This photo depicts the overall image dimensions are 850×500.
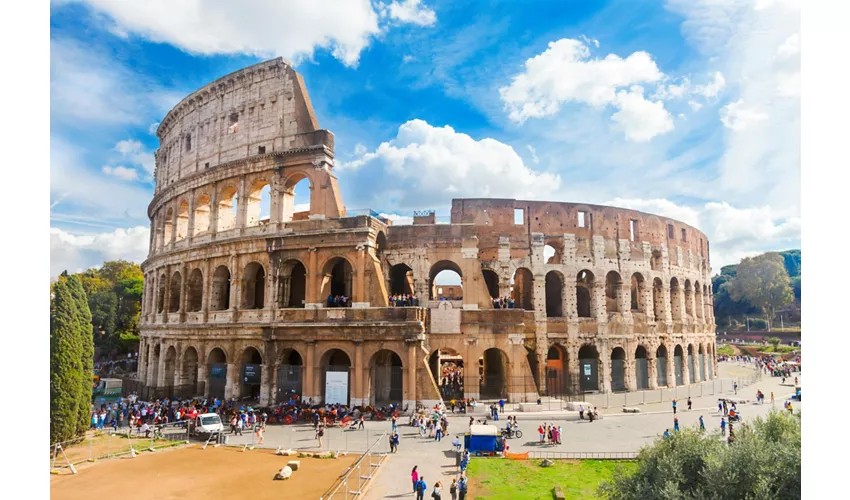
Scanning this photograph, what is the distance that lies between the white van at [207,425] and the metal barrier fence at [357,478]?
273 inches

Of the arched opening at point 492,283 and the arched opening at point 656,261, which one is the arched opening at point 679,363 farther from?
the arched opening at point 492,283

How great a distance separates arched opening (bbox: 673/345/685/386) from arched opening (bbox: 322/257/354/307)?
74.4 feet

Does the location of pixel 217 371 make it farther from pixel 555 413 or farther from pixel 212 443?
pixel 555 413

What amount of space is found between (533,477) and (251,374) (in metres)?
16.3

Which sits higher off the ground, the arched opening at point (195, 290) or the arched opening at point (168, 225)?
the arched opening at point (168, 225)

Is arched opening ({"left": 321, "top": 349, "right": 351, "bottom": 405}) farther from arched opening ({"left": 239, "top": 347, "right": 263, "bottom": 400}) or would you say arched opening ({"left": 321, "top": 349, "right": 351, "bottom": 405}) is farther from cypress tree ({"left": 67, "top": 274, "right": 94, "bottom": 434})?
cypress tree ({"left": 67, "top": 274, "right": 94, "bottom": 434})

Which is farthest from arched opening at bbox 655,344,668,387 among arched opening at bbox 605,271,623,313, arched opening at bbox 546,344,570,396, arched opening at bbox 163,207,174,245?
arched opening at bbox 163,207,174,245

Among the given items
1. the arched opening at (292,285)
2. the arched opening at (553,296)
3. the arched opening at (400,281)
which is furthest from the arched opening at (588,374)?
the arched opening at (292,285)

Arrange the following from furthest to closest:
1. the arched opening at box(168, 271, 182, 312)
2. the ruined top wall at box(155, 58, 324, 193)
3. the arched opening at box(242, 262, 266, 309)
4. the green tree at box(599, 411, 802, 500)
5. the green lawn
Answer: the arched opening at box(168, 271, 182, 312) → the arched opening at box(242, 262, 266, 309) → the ruined top wall at box(155, 58, 324, 193) → the green lawn → the green tree at box(599, 411, 802, 500)

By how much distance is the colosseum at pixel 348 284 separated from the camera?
25297mm

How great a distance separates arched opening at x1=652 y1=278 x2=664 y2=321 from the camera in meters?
33.8

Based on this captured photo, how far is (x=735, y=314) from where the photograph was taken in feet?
176
